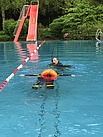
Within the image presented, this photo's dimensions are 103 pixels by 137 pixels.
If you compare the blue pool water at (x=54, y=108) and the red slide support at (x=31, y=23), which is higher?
the red slide support at (x=31, y=23)

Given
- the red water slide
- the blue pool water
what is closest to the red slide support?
the red water slide

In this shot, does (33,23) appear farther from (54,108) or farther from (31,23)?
(54,108)

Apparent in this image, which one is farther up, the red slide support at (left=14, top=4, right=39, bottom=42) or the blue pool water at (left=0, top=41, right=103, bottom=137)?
the red slide support at (left=14, top=4, right=39, bottom=42)

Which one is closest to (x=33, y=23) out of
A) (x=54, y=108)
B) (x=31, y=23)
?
(x=31, y=23)

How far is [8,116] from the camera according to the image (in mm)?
7180

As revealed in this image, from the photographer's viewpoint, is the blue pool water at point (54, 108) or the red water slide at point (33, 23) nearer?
the blue pool water at point (54, 108)

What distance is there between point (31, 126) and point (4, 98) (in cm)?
253

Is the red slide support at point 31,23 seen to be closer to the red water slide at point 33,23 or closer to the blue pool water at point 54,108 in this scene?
the red water slide at point 33,23

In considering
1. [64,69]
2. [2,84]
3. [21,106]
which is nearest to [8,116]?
[21,106]

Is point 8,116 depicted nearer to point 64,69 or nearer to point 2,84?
point 2,84

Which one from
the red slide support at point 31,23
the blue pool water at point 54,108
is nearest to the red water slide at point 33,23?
the red slide support at point 31,23

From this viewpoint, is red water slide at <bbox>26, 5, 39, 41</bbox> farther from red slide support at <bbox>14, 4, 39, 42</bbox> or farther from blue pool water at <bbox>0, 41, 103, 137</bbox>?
blue pool water at <bbox>0, 41, 103, 137</bbox>

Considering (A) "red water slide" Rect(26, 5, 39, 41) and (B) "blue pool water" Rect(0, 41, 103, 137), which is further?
(A) "red water slide" Rect(26, 5, 39, 41)

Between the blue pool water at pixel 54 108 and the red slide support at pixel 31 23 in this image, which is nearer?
the blue pool water at pixel 54 108
